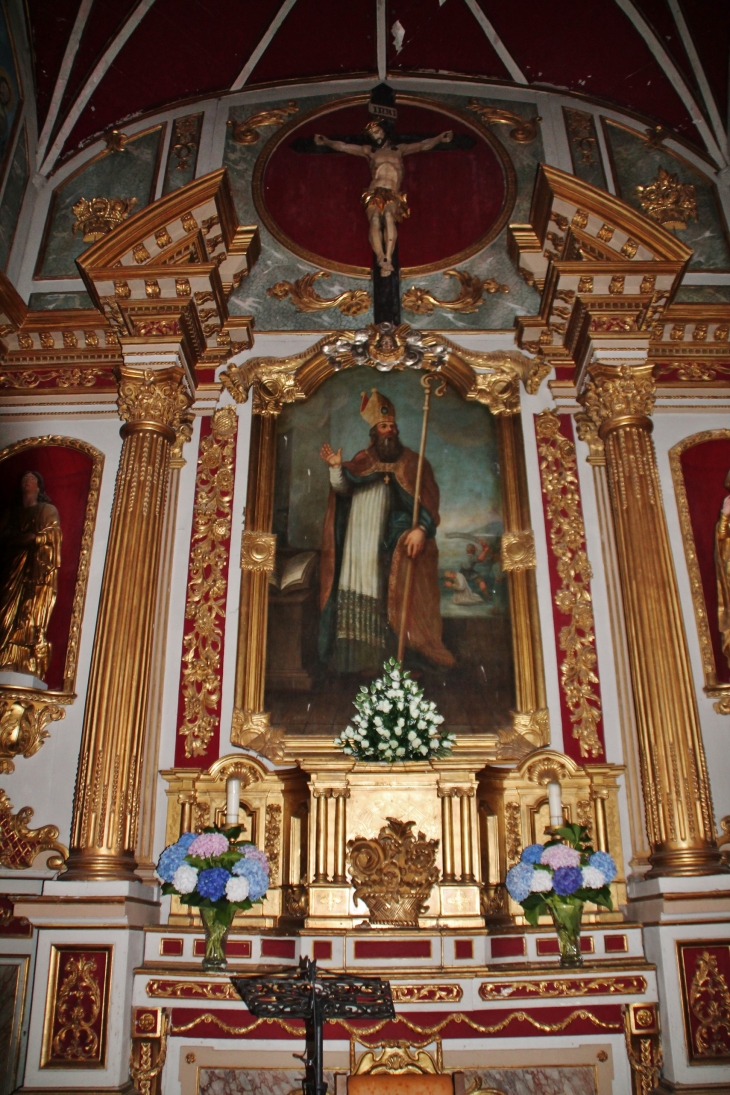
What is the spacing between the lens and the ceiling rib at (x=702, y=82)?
8969 mm

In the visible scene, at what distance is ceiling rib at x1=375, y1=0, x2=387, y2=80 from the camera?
9367 millimetres

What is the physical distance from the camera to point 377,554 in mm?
7516

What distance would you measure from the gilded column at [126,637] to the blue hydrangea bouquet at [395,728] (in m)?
1.50

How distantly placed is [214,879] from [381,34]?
8216 mm

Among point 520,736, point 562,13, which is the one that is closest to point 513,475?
point 520,736

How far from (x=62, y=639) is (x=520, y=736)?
11.5 feet

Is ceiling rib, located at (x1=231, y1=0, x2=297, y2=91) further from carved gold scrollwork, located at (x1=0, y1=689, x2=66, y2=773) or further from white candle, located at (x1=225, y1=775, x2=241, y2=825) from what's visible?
white candle, located at (x1=225, y1=775, x2=241, y2=825)

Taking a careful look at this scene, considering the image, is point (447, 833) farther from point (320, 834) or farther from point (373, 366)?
point (373, 366)

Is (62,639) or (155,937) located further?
(62,639)

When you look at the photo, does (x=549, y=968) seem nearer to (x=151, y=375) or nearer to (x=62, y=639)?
(x=62, y=639)

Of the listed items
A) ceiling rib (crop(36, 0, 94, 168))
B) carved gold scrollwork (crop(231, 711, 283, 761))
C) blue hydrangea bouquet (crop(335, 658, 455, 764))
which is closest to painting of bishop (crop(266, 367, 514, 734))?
carved gold scrollwork (crop(231, 711, 283, 761))

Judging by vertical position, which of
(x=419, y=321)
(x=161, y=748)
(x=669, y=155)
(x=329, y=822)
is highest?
(x=669, y=155)

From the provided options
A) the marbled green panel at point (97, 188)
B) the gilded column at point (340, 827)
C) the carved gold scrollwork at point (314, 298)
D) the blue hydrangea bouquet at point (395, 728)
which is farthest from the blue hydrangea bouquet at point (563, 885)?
the marbled green panel at point (97, 188)

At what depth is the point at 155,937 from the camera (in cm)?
592
